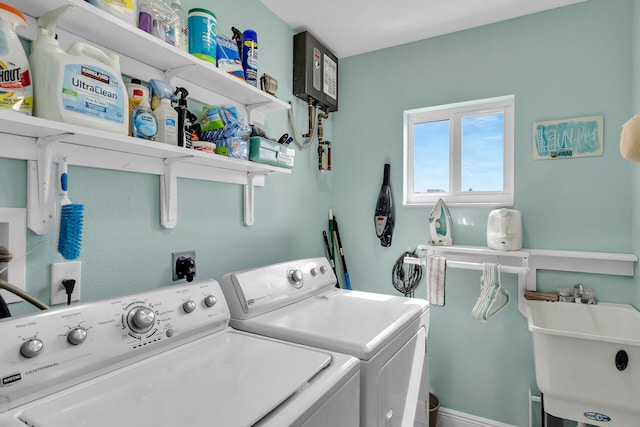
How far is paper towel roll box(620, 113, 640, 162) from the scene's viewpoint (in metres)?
1.14

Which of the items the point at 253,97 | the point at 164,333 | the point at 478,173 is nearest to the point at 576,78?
the point at 478,173

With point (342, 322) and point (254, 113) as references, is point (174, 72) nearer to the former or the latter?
point (254, 113)

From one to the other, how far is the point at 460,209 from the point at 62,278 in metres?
2.09

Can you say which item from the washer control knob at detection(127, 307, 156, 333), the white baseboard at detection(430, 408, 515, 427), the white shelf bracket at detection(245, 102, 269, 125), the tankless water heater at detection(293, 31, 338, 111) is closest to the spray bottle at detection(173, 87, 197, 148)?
the white shelf bracket at detection(245, 102, 269, 125)

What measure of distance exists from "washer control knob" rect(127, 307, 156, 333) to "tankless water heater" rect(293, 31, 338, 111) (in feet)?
5.43

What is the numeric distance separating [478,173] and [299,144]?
1.21 metres

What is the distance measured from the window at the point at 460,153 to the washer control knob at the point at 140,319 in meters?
1.81

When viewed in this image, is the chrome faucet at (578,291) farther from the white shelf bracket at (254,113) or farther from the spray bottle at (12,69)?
the spray bottle at (12,69)

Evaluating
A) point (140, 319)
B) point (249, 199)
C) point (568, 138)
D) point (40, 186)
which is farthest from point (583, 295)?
point (40, 186)

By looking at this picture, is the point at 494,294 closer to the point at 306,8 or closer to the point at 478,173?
the point at 478,173

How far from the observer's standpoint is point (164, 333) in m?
1.06

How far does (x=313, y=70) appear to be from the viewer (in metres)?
2.26

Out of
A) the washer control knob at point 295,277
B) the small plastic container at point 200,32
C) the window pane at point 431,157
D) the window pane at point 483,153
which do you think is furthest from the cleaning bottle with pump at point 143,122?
the window pane at point 483,153

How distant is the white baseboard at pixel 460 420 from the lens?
6.85 feet
